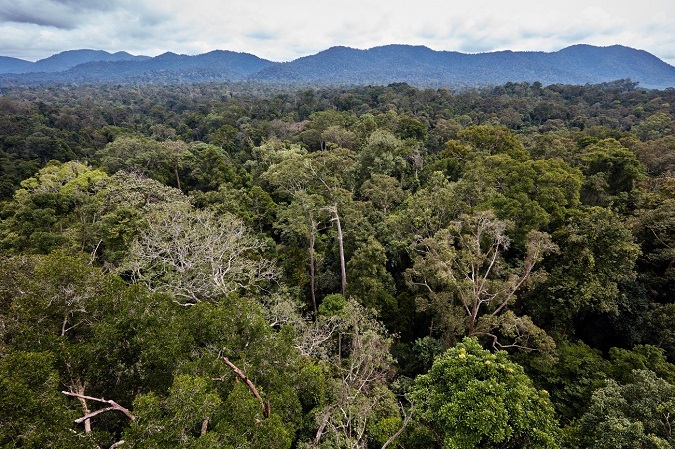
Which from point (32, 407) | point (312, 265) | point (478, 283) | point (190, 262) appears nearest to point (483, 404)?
point (478, 283)

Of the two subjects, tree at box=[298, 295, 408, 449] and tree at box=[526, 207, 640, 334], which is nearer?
tree at box=[298, 295, 408, 449]

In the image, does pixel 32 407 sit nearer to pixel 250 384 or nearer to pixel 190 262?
pixel 250 384

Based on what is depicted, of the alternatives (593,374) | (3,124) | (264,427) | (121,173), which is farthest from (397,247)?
(3,124)

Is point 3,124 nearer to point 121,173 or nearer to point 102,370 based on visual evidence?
point 121,173

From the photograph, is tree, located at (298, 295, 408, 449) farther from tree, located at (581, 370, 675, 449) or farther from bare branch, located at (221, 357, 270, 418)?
tree, located at (581, 370, 675, 449)

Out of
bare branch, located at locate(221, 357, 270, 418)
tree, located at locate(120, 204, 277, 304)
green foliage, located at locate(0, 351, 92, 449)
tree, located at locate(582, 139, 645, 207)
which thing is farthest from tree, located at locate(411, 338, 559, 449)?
tree, located at locate(582, 139, 645, 207)
